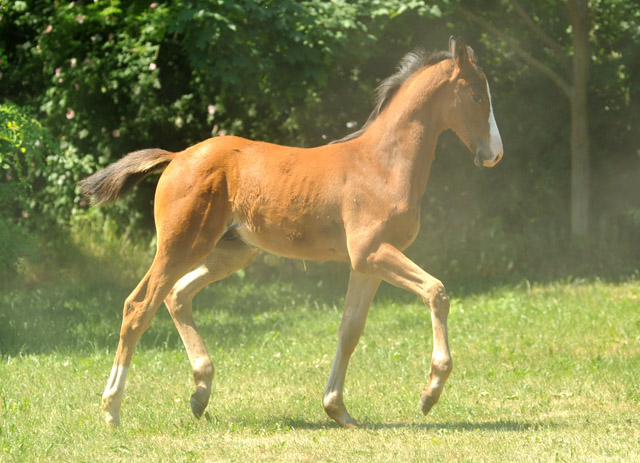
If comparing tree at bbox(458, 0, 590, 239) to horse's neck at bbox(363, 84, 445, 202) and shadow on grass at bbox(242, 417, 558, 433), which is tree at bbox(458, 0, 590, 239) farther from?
shadow on grass at bbox(242, 417, 558, 433)

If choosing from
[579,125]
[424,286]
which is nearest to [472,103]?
[424,286]

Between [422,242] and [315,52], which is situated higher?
[315,52]

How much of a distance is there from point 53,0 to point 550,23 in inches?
272

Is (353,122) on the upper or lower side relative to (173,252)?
lower

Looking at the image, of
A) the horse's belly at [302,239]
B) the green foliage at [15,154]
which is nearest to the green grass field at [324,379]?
the green foliage at [15,154]

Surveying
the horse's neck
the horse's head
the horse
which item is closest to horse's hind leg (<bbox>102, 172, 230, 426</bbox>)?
the horse

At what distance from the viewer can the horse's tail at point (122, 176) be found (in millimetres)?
6539

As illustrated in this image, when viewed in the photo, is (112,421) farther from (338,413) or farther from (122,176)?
(122,176)

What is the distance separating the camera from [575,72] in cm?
1243

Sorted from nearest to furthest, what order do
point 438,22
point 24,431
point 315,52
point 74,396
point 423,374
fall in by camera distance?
point 24,431 → point 74,396 → point 423,374 → point 315,52 → point 438,22

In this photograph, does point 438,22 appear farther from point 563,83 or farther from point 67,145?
point 67,145

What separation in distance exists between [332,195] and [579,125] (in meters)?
7.42

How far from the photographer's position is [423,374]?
784cm

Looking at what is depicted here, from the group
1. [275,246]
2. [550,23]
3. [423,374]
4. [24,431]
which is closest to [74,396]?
[24,431]
